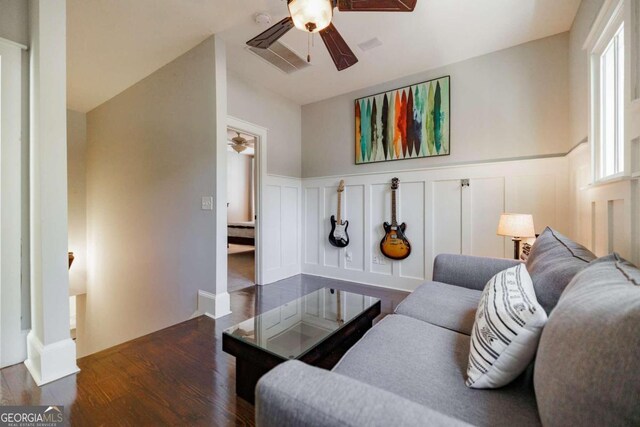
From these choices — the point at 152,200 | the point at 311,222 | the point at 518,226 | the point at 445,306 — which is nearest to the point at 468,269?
the point at 445,306

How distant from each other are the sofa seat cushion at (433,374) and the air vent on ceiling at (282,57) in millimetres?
2600

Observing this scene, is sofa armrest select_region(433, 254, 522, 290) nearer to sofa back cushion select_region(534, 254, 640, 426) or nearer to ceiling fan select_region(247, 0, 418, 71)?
sofa back cushion select_region(534, 254, 640, 426)

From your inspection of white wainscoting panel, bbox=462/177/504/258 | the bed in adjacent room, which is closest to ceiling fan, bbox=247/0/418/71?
white wainscoting panel, bbox=462/177/504/258

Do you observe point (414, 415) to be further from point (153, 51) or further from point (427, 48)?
point (153, 51)

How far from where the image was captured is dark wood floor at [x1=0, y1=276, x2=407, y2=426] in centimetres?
126

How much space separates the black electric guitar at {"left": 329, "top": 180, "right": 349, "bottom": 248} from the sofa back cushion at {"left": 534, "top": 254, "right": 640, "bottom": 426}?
2944 millimetres

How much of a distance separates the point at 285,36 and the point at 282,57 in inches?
12.2

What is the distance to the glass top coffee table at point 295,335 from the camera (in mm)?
1232

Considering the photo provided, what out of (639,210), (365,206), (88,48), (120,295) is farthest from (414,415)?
(120,295)

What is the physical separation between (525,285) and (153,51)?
11.6ft

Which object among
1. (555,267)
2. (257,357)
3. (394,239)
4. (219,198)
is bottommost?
(257,357)

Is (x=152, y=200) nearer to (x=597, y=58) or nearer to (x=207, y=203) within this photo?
(x=207, y=203)

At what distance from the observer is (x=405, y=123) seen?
3170 millimetres

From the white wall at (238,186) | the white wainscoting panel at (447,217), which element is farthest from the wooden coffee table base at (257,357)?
the white wall at (238,186)
